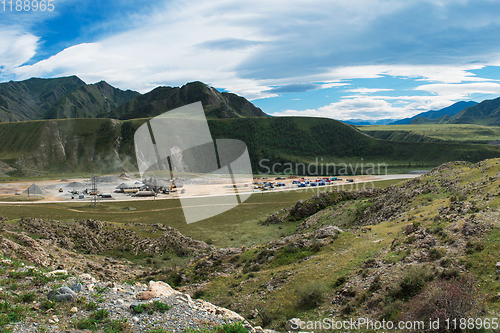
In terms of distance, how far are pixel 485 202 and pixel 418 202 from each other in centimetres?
843

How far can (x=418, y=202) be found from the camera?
74.8 ft

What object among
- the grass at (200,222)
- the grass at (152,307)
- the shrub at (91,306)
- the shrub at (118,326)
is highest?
the shrub at (91,306)

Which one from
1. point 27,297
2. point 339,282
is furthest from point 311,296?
point 27,297

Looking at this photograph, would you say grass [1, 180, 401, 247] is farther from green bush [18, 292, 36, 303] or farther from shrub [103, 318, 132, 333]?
shrub [103, 318, 132, 333]

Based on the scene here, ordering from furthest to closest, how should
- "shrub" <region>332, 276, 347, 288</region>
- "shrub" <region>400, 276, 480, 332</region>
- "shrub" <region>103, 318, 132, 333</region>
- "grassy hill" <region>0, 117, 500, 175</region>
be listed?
"grassy hill" <region>0, 117, 500, 175</region>, "shrub" <region>332, 276, 347, 288</region>, "shrub" <region>103, 318, 132, 333</region>, "shrub" <region>400, 276, 480, 332</region>

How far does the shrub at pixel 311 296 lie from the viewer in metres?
11.0

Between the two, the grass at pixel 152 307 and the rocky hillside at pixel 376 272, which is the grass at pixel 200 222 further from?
the grass at pixel 152 307

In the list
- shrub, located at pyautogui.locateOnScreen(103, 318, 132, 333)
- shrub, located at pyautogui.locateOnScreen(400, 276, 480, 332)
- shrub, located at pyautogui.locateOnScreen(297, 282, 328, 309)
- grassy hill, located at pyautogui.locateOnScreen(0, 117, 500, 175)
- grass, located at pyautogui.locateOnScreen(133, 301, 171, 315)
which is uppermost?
grassy hill, located at pyautogui.locateOnScreen(0, 117, 500, 175)

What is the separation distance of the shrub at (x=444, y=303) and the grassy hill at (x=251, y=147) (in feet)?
432

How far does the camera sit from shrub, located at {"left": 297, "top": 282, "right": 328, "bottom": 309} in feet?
36.0

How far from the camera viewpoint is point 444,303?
7.28m

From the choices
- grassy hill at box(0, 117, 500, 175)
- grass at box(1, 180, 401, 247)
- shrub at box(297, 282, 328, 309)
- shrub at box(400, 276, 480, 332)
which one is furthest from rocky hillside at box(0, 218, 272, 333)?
grassy hill at box(0, 117, 500, 175)

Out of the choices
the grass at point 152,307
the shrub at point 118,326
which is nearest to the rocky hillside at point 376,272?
the grass at point 152,307

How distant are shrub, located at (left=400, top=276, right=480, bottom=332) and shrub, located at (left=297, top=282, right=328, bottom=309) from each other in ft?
11.0
